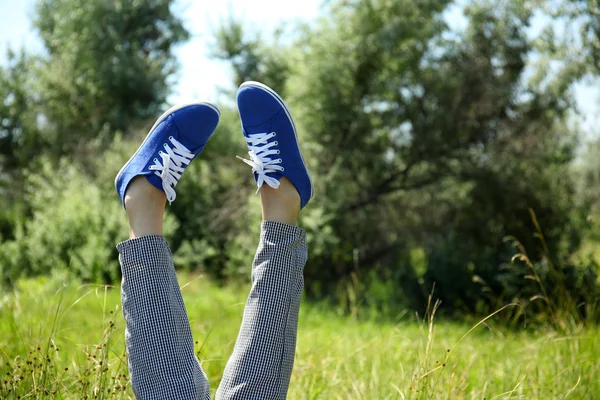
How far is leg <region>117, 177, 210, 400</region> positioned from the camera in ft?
5.29

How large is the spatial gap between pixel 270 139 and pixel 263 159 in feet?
0.41

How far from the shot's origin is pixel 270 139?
2182 millimetres

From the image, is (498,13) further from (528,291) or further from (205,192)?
(205,192)

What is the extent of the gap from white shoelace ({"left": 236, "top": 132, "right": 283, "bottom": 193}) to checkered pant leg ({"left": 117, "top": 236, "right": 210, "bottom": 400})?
17.3 inches

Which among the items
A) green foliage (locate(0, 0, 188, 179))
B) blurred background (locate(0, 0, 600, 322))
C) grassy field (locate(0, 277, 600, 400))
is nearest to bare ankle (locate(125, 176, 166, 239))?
grassy field (locate(0, 277, 600, 400))

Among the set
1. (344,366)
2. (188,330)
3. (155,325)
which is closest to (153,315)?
(155,325)

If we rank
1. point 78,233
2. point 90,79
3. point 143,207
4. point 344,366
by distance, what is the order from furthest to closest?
1. point 90,79
2. point 78,233
3. point 344,366
4. point 143,207

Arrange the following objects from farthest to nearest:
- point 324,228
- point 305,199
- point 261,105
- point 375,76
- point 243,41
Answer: point 243,41, point 375,76, point 324,228, point 261,105, point 305,199

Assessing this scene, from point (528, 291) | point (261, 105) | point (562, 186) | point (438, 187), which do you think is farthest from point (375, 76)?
point (261, 105)

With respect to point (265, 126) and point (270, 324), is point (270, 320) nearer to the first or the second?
point (270, 324)

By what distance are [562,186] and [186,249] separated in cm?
552

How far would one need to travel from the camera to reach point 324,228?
744cm

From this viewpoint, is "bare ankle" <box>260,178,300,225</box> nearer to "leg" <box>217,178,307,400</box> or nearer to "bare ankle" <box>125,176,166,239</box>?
"leg" <box>217,178,307,400</box>

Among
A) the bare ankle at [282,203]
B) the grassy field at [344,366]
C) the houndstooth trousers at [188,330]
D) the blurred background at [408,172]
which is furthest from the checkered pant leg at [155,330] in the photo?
the blurred background at [408,172]
